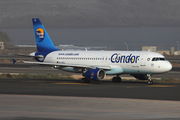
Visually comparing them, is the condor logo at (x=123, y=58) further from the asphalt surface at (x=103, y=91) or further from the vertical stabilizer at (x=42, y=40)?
the vertical stabilizer at (x=42, y=40)

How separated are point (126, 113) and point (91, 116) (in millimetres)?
2121

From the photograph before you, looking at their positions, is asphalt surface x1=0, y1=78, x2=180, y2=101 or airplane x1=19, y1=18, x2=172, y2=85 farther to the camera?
airplane x1=19, y1=18, x2=172, y2=85

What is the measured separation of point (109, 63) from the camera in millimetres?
44656

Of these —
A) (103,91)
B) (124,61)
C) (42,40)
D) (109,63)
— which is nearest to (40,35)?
(42,40)

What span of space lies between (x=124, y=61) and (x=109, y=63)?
7.31 feet

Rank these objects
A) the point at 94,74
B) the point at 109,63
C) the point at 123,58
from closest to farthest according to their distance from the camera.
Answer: the point at 94,74, the point at 123,58, the point at 109,63

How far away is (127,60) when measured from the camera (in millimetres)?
43094

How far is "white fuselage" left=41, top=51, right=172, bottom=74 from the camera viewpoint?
41438 mm

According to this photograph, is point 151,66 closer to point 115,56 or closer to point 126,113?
point 115,56

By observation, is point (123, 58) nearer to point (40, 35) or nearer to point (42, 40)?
point (42, 40)

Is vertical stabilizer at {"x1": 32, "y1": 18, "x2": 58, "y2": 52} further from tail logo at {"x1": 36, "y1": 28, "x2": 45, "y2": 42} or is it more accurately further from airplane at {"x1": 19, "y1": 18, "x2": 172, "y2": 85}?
airplane at {"x1": 19, "y1": 18, "x2": 172, "y2": 85}

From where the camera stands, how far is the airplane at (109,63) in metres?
41.7

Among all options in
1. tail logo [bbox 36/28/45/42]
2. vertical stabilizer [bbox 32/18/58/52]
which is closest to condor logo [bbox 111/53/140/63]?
vertical stabilizer [bbox 32/18/58/52]

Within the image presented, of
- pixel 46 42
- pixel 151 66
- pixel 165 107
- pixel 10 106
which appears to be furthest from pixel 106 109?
pixel 46 42
